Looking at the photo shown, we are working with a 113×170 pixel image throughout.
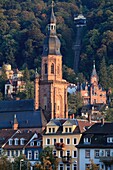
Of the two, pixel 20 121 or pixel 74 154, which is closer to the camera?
pixel 74 154

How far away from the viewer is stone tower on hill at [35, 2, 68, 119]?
6644 inches

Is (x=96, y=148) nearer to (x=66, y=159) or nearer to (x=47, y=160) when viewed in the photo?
(x=47, y=160)

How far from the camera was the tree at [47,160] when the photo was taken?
129 metres

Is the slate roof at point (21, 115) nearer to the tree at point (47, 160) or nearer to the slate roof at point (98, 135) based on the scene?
the tree at point (47, 160)

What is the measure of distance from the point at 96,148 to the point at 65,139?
10.3 meters

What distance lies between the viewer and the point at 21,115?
165 metres

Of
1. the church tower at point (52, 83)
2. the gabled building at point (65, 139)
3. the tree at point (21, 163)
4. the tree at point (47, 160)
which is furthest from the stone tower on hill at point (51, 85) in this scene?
the tree at point (47, 160)

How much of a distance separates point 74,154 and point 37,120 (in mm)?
24431

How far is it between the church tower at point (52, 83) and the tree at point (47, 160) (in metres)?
30.8

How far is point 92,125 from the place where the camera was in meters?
136

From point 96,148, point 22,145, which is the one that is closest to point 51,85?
point 22,145

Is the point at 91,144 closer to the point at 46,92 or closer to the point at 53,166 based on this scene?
the point at 53,166

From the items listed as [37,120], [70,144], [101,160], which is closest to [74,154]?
[70,144]

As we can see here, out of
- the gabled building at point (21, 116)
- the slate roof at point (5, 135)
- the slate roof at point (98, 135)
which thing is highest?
the gabled building at point (21, 116)
